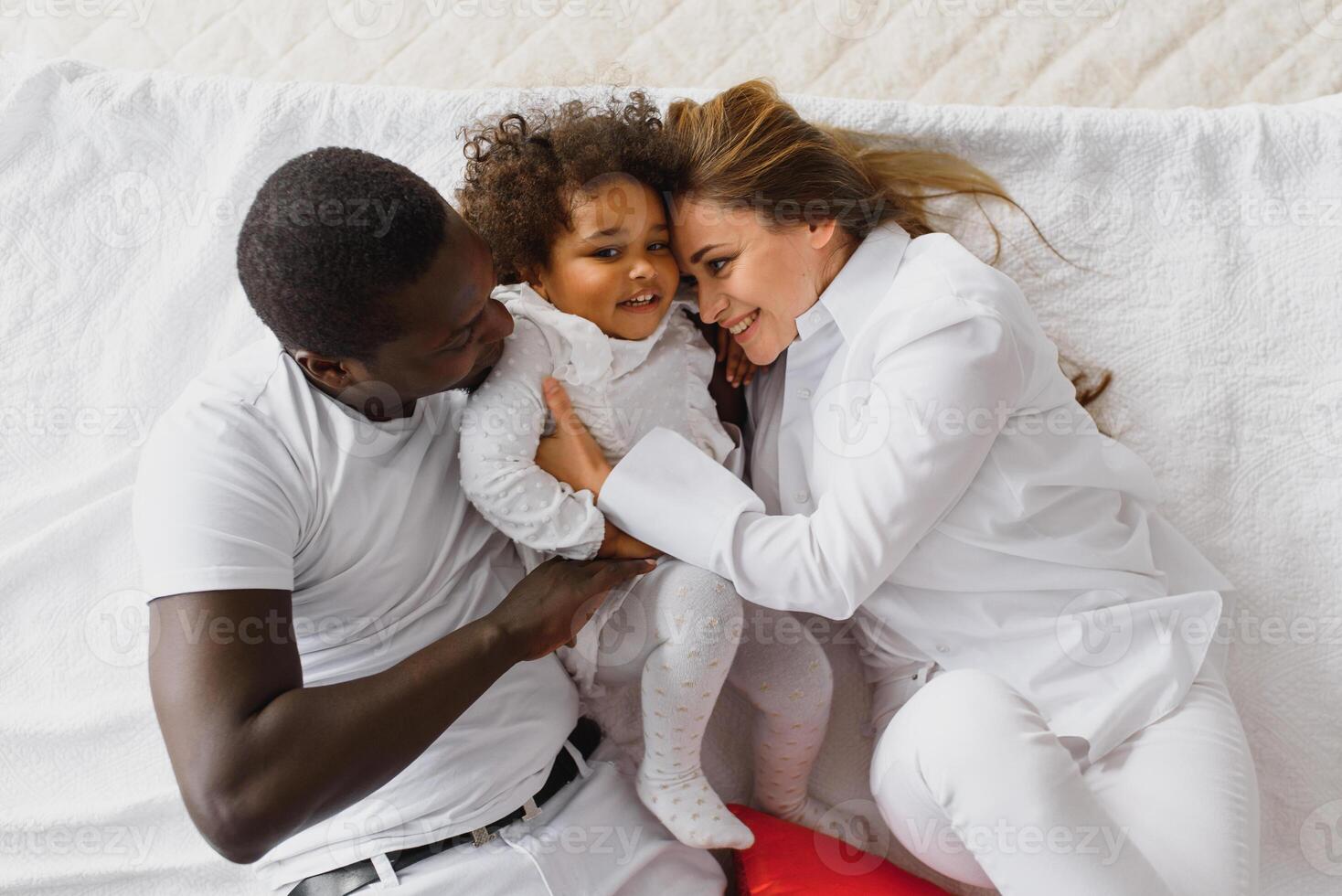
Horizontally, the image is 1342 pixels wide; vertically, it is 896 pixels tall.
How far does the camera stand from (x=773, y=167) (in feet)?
4.35

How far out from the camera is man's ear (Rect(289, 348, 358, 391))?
1071 millimetres

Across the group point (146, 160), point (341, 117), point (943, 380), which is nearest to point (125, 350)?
point (146, 160)

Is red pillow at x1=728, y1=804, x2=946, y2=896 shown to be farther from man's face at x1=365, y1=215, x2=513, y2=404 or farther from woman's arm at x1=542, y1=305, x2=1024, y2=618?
man's face at x1=365, y1=215, x2=513, y2=404

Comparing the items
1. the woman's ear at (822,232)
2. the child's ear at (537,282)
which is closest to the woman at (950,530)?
the woman's ear at (822,232)

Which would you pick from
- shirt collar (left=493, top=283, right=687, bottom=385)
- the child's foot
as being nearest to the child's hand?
shirt collar (left=493, top=283, right=687, bottom=385)

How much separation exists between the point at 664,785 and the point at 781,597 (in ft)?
1.03

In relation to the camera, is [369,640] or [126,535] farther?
[126,535]

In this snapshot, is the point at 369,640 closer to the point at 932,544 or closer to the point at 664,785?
the point at 664,785

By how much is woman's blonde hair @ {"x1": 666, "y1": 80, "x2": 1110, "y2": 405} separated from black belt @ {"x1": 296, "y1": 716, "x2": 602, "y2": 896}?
0.77 metres

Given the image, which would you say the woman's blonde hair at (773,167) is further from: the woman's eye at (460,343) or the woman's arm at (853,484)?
the woman's eye at (460,343)

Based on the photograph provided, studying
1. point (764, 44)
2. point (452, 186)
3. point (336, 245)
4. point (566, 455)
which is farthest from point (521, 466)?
point (764, 44)

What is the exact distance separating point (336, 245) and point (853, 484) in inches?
25.8

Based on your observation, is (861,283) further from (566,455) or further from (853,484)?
(566,455)

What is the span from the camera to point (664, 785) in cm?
138
